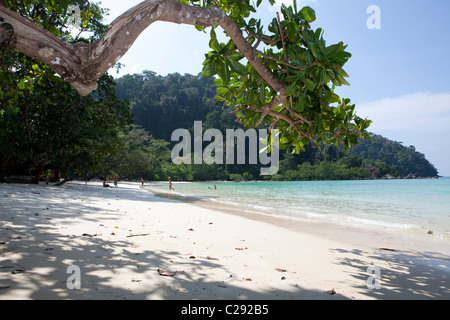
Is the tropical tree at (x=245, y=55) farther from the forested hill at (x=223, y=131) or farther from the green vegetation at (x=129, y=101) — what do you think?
the forested hill at (x=223, y=131)

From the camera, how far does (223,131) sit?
3103 inches

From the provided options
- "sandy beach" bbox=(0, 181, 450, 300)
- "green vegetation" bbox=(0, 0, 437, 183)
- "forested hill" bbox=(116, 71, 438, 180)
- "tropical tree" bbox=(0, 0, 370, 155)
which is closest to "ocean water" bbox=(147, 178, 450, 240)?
"green vegetation" bbox=(0, 0, 437, 183)

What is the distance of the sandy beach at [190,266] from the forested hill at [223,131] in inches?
2471

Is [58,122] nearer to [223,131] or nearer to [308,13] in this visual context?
[308,13]

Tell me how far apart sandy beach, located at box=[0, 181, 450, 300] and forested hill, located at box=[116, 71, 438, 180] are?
6276 centimetres

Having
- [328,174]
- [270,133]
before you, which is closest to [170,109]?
[328,174]

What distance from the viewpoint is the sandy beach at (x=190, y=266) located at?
2.21 metres

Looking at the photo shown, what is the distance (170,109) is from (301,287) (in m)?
87.3

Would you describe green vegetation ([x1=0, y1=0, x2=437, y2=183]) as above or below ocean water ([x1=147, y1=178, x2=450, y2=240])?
above

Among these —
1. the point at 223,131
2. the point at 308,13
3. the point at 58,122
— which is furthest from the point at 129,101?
the point at 223,131

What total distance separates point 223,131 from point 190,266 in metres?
76.5

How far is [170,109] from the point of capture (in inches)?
3396

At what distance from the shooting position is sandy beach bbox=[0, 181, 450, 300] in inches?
86.8

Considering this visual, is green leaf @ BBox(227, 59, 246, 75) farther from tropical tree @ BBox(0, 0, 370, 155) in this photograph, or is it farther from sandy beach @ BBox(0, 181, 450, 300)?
sandy beach @ BBox(0, 181, 450, 300)
